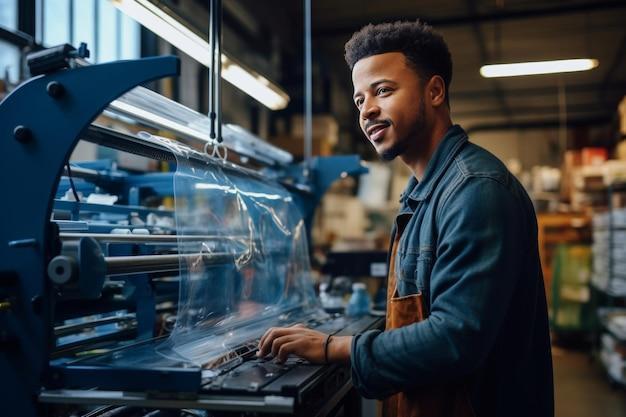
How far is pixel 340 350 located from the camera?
130 cm

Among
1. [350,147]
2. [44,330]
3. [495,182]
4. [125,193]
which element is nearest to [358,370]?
[495,182]

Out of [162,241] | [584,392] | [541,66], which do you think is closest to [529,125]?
[541,66]

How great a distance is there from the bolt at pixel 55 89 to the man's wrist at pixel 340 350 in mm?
774

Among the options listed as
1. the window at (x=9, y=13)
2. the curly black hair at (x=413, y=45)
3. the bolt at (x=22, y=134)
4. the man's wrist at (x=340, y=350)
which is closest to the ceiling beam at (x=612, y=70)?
the window at (x=9, y=13)

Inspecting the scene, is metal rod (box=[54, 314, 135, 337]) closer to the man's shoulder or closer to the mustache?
the mustache

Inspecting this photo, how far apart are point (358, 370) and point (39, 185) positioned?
2.48 ft

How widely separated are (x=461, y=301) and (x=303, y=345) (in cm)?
38

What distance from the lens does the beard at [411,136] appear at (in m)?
1.44

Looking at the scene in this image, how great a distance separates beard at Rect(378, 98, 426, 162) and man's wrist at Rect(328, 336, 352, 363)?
0.47 metres

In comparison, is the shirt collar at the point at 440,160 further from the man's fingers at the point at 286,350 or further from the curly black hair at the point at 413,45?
the man's fingers at the point at 286,350

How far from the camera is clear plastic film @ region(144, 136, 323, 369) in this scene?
1473 mm

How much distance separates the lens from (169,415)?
1.48 meters

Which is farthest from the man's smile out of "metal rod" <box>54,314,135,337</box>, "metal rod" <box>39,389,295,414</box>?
"metal rod" <box>54,314,135,337</box>

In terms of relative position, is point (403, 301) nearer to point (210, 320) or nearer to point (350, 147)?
point (210, 320)
